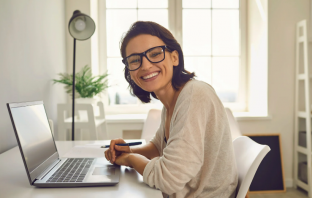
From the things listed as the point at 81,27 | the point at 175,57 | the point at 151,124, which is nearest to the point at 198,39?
the point at 151,124

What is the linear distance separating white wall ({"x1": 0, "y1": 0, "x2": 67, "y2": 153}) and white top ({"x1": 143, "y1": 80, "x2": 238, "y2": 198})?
92cm

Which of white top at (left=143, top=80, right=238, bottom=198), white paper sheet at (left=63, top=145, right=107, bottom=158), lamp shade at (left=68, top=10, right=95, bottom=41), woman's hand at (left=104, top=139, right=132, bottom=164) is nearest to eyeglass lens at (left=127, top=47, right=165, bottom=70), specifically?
white top at (left=143, top=80, right=238, bottom=198)

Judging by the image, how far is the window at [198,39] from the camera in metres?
→ 3.25

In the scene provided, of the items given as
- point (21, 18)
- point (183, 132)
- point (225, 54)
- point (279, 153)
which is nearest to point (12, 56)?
point (21, 18)

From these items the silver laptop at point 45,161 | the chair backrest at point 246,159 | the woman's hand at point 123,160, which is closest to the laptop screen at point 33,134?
the silver laptop at point 45,161

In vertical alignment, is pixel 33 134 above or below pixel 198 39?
below

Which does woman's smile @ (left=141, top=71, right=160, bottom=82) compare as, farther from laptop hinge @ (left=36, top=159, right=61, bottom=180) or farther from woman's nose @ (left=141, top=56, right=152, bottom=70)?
laptop hinge @ (left=36, top=159, right=61, bottom=180)

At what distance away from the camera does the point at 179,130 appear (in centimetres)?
92

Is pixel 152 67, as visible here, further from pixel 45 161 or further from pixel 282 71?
pixel 282 71

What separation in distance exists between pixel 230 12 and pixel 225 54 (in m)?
0.48

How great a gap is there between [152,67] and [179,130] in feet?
1.01

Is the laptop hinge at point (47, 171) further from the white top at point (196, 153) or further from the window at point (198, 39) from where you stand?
the window at point (198, 39)

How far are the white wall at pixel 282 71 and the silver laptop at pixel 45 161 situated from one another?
7.22 feet

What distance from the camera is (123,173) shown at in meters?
1.04
